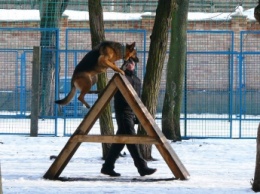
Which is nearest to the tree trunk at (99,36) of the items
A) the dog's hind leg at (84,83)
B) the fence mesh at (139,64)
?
the dog's hind leg at (84,83)

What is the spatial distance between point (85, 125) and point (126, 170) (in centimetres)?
173

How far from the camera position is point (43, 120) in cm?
2173

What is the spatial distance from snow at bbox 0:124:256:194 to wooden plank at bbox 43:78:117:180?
8.8 inches

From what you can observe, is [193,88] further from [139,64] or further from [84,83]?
[84,83]

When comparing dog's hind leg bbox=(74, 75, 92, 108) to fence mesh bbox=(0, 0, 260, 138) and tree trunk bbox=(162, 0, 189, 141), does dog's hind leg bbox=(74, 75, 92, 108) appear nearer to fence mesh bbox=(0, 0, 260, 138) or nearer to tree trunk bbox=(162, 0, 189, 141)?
tree trunk bbox=(162, 0, 189, 141)

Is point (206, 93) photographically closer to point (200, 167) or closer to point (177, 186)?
point (200, 167)

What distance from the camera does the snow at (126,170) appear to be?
10.8 meters

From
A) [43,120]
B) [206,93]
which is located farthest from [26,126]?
[206,93]

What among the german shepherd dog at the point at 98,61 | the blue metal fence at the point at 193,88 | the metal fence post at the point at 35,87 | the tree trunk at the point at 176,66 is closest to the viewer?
the german shepherd dog at the point at 98,61

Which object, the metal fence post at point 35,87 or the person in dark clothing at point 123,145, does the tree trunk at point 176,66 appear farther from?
the person in dark clothing at point 123,145

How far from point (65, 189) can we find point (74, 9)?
2093 cm

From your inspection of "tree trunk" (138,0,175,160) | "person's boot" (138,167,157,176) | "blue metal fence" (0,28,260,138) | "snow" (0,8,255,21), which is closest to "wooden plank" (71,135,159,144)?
"person's boot" (138,167,157,176)

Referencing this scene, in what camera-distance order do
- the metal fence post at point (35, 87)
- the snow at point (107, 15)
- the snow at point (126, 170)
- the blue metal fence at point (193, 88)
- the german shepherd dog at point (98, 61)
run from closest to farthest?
1. the snow at point (126, 170)
2. the german shepherd dog at point (98, 61)
3. the metal fence post at point (35, 87)
4. the blue metal fence at point (193, 88)
5. the snow at point (107, 15)

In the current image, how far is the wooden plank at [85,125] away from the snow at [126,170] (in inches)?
8.8
